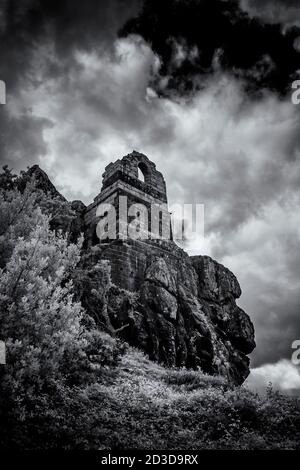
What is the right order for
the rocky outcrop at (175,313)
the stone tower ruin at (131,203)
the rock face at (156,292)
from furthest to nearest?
the stone tower ruin at (131,203) → the rock face at (156,292) → the rocky outcrop at (175,313)

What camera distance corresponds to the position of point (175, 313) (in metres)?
15.5

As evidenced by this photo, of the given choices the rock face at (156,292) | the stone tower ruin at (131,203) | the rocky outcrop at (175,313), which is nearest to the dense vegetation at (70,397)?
the rocky outcrop at (175,313)

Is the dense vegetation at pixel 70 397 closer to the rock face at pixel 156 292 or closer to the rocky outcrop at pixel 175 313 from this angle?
the rocky outcrop at pixel 175 313

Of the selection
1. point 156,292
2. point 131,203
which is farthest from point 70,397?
point 131,203

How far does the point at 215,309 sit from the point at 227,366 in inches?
172

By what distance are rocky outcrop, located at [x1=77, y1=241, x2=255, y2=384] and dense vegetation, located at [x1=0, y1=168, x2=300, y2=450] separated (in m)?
3.76

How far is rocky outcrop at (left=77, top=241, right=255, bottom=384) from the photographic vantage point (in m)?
13.7

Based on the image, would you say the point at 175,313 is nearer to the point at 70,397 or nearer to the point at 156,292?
the point at 156,292

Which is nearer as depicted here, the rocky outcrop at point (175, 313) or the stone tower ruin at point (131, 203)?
the rocky outcrop at point (175, 313)

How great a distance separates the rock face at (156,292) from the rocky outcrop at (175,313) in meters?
0.04

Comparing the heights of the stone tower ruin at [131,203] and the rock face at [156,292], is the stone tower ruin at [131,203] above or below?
above

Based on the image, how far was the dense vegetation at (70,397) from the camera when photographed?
6.05 metres

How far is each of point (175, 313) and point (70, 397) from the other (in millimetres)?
8476
